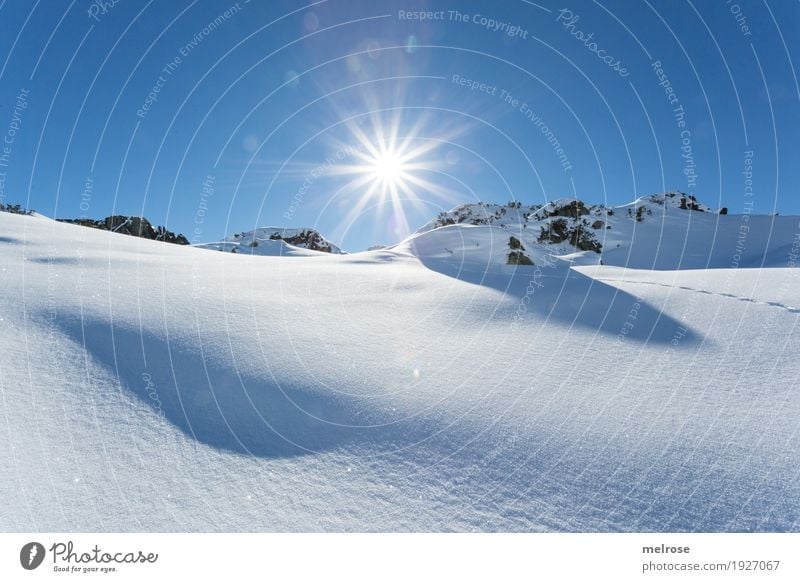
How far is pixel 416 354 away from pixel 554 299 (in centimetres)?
292

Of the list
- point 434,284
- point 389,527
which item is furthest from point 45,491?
point 434,284

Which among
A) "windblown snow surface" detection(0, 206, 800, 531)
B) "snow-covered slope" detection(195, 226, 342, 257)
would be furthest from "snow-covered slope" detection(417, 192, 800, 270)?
"windblown snow surface" detection(0, 206, 800, 531)

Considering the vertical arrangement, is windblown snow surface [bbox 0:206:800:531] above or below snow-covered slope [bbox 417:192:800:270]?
below

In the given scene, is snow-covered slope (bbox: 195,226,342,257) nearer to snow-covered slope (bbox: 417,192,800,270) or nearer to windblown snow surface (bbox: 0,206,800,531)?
snow-covered slope (bbox: 417,192,800,270)

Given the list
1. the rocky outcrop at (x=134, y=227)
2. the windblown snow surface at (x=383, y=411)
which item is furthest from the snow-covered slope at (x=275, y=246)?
the windblown snow surface at (x=383, y=411)

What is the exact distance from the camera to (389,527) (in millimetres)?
2250

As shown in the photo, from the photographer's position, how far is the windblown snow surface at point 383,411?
2305 millimetres

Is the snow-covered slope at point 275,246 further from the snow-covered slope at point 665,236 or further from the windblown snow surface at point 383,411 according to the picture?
the windblown snow surface at point 383,411

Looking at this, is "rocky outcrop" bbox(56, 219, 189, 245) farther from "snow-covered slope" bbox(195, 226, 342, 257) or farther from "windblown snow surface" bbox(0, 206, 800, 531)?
"windblown snow surface" bbox(0, 206, 800, 531)

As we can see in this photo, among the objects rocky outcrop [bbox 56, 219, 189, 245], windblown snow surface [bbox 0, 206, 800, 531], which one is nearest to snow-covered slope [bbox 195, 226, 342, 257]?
rocky outcrop [bbox 56, 219, 189, 245]

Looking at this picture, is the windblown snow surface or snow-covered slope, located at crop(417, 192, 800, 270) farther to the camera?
snow-covered slope, located at crop(417, 192, 800, 270)

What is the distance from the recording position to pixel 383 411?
3115 millimetres

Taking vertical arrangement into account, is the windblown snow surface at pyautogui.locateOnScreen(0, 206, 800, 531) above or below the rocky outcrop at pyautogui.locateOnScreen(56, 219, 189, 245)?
below

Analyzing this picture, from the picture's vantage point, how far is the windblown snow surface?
2305 millimetres
